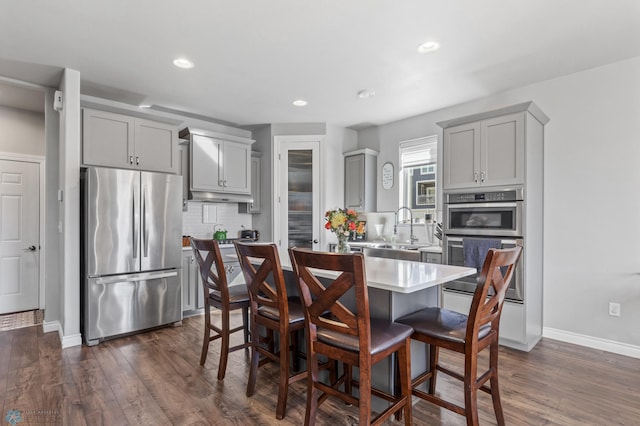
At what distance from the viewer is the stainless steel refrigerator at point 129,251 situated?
339 cm

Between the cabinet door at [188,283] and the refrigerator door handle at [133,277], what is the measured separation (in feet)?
1.19

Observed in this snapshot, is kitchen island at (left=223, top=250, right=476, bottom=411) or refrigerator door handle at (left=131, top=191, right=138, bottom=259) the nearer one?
kitchen island at (left=223, top=250, right=476, bottom=411)

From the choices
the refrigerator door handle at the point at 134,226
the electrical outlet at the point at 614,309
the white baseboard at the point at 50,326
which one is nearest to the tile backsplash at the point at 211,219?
the refrigerator door handle at the point at 134,226

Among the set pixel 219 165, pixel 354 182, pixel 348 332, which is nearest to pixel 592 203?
pixel 354 182

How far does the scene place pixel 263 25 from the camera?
8.51 feet

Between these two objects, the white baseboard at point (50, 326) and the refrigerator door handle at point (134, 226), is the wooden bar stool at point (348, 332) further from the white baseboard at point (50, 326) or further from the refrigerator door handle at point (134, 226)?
the white baseboard at point (50, 326)

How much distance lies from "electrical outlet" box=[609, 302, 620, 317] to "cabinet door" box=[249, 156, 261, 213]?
4.32m

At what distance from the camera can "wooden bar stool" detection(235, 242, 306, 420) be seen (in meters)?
2.03

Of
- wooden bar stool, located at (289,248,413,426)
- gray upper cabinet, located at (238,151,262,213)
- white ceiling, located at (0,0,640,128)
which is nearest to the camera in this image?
wooden bar stool, located at (289,248,413,426)

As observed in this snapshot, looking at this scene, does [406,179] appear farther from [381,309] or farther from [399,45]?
[381,309]

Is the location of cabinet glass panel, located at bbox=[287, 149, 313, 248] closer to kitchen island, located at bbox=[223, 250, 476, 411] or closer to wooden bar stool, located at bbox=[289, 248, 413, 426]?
kitchen island, located at bbox=[223, 250, 476, 411]

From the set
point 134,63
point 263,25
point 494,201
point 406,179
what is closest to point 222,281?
point 263,25

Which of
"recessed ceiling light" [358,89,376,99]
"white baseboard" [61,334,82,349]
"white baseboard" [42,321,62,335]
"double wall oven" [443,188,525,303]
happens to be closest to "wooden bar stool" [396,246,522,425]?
"double wall oven" [443,188,525,303]

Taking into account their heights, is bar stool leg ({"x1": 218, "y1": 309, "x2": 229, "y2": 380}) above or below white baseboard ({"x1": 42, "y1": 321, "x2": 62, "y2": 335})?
above
